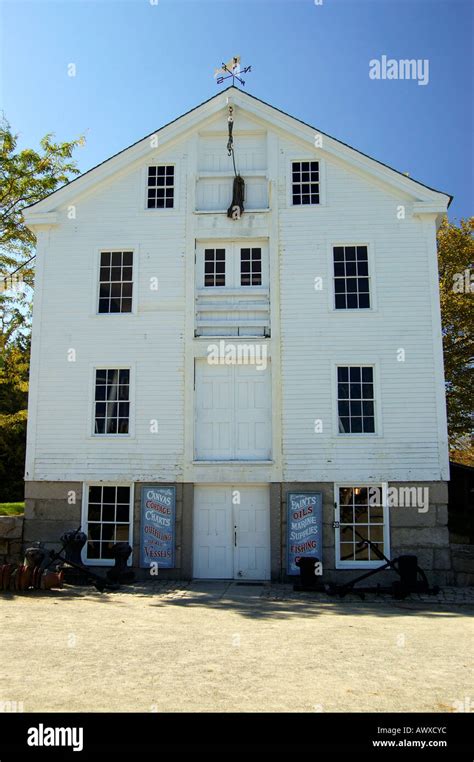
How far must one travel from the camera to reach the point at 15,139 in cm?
2148

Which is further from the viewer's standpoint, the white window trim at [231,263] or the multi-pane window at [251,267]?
the multi-pane window at [251,267]

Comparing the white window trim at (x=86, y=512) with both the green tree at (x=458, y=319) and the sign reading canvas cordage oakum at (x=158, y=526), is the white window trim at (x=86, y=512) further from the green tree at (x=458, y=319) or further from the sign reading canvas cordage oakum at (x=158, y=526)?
the green tree at (x=458, y=319)

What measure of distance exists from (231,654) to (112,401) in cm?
911

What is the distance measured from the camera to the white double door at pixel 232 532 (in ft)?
50.2

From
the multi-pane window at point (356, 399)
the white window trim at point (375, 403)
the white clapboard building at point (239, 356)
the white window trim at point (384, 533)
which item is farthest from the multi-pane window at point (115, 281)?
the white window trim at point (384, 533)

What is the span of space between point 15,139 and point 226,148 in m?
8.48

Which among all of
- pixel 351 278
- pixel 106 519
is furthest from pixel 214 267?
pixel 106 519

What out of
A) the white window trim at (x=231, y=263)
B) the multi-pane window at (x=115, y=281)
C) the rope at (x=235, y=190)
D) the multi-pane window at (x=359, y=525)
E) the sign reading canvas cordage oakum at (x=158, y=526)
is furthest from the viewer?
the multi-pane window at (x=115, y=281)

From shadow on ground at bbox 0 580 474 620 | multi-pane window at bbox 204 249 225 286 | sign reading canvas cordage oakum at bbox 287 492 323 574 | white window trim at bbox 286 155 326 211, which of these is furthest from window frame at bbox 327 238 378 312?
shadow on ground at bbox 0 580 474 620

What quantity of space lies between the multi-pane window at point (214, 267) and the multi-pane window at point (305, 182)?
7.95 ft

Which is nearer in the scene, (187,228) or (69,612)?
(69,612)
